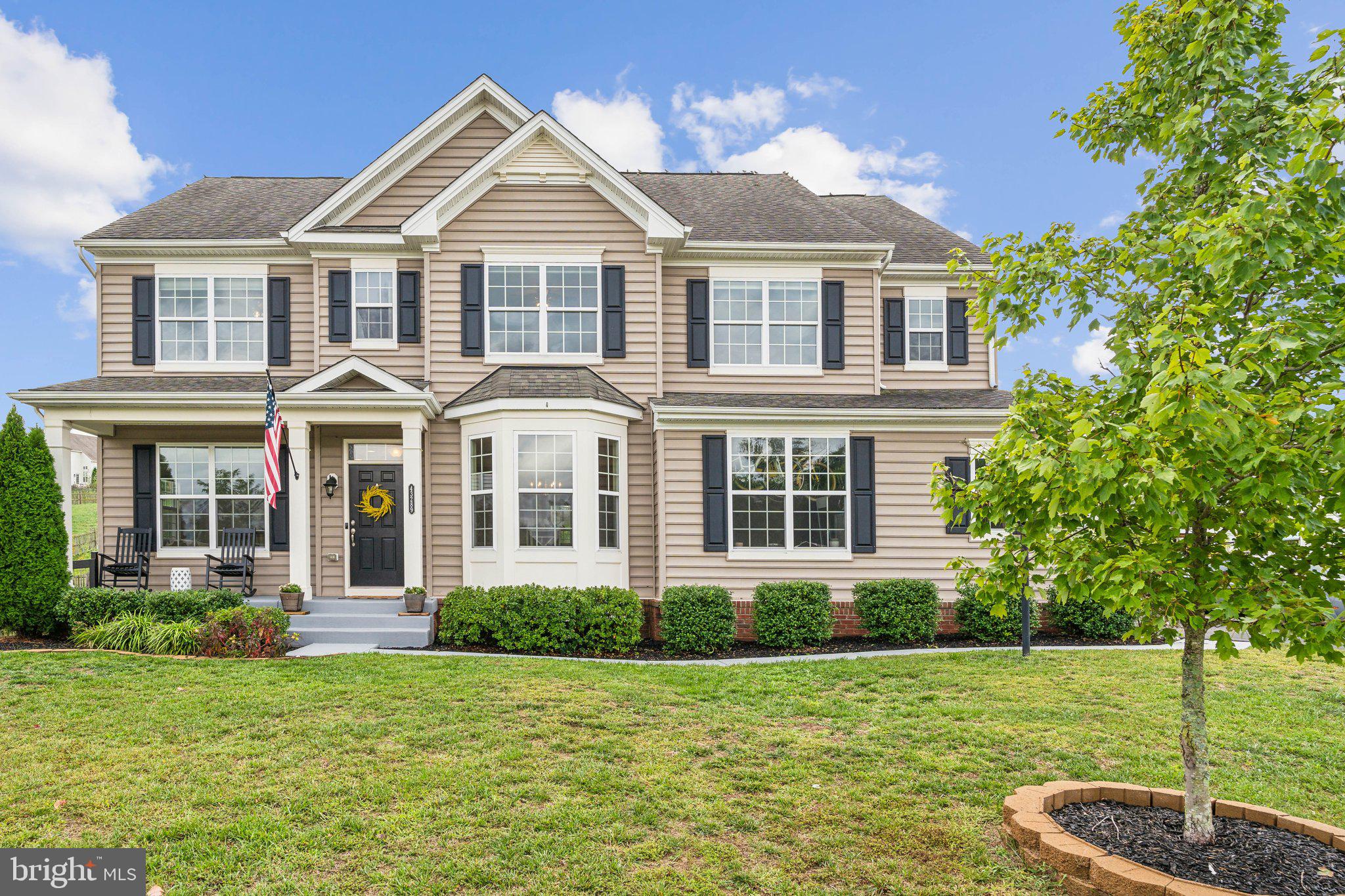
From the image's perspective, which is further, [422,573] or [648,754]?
[422,573]

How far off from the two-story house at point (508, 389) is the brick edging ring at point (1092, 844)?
287 inches

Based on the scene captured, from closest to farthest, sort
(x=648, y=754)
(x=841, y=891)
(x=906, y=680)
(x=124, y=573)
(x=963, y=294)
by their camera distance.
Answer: (x=841, y=891) < (x=648, y=754) < (x=906, y=680) < (x=124, y=573) < (x=963, y=294)

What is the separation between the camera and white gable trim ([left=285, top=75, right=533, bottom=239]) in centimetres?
1244

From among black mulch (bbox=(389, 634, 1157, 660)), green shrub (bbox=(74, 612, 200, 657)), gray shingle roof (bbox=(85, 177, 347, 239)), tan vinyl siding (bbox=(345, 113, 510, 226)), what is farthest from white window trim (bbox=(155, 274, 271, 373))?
black mulch (bbox=(389, 634, 1157, 660))

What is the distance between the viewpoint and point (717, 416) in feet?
38.6

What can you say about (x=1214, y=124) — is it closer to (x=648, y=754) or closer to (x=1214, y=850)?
(x=1214, y=850)

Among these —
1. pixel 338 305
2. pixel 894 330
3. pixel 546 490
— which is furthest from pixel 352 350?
pixel 894 330

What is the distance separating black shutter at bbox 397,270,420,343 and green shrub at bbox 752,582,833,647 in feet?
23.6

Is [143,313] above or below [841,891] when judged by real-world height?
above

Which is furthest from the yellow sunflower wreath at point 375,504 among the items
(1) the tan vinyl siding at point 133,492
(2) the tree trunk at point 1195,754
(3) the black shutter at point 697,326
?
(2) the tree trunk at point 1195,754

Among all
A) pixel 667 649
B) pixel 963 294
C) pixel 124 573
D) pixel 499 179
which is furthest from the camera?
pixel 963 294

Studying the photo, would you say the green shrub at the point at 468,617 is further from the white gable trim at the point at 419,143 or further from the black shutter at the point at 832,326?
the black shutter at the point at 832,326

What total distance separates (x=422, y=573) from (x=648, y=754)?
7.22 meters

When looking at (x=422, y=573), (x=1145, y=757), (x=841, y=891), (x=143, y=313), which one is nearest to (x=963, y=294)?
(x=1145, y=757)
